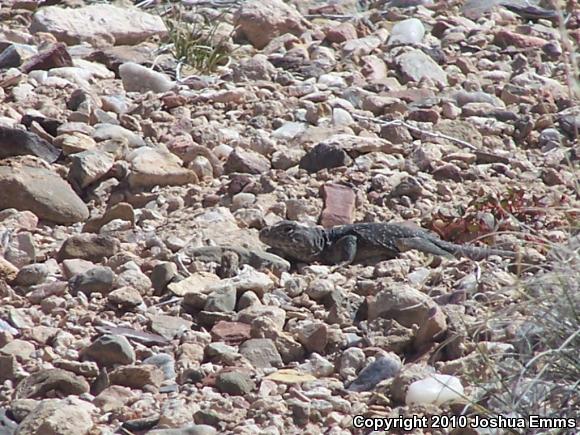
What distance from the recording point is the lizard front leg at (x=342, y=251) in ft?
17.3

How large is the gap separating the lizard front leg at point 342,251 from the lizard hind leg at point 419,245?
19cm

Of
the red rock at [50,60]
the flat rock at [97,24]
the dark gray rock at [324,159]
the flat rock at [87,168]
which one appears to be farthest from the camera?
the flat rock at [97,24]

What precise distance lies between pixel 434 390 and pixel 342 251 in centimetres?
151

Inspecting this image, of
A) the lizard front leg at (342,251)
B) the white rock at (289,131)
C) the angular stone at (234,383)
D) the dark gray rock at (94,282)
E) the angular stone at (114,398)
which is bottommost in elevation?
the white rock at (289,131)

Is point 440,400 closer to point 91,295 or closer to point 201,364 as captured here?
point 201,364

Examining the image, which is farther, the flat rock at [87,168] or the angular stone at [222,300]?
the flat rock at [87,168]

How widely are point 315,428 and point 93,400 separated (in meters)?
0.69

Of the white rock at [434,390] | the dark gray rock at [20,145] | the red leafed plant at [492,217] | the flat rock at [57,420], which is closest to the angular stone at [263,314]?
the white rock at [434,390]

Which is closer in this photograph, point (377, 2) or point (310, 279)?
point (310, 279)

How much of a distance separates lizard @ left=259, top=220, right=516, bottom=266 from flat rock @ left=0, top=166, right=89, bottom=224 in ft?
2.66

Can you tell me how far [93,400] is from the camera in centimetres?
404

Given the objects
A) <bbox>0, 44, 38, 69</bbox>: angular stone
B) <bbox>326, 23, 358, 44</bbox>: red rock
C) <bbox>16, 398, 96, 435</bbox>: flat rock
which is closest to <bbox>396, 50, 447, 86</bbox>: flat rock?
<bbox>326, 23, 358, 44</bbox>: red rock

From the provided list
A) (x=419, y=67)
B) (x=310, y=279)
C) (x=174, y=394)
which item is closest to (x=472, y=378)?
(x=174, y=394)

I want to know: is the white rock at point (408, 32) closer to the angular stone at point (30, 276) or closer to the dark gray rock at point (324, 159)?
the dark gray rock at point (324, 159)
